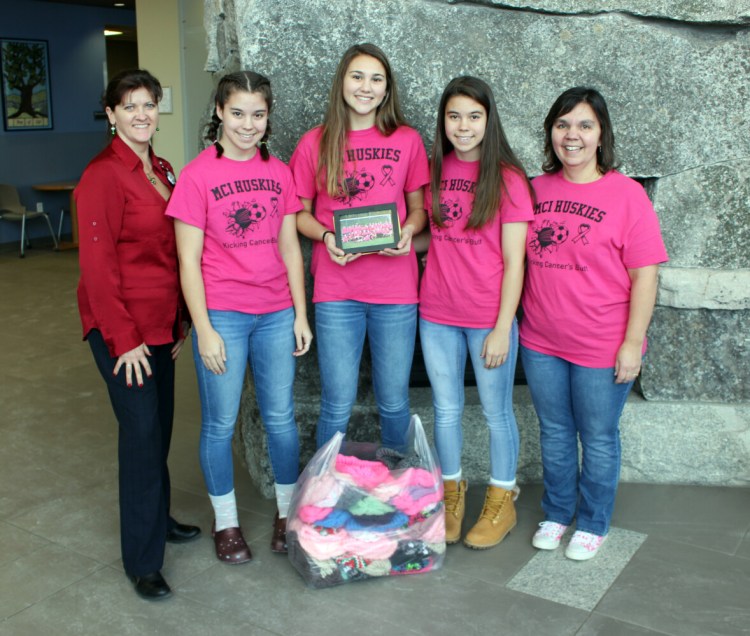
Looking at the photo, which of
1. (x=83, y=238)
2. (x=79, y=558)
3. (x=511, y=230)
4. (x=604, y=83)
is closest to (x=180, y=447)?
(x=79, y=558)

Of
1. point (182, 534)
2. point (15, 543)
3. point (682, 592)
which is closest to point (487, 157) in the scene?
point (682, 592)

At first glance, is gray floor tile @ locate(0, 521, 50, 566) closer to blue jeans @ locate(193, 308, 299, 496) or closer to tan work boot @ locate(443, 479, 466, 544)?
blue jeans @ locate(193, 308, 299, 496)

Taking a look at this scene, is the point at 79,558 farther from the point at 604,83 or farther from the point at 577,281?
the point at 604,83

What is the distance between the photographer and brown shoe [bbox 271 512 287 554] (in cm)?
281

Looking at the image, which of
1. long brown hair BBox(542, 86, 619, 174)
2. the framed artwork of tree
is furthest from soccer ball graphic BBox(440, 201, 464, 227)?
the framed artwork of tree

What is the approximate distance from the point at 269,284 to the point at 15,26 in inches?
310

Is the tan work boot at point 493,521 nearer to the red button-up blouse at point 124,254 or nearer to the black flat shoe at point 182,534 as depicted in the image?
the black flat shoe at point 182,534

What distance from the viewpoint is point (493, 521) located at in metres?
2.88

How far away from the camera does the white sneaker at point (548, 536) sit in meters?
2.84

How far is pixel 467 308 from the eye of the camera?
8.89ft

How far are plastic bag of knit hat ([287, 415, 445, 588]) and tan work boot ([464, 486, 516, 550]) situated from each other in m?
0.17

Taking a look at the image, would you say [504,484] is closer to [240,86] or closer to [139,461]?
[139,461]

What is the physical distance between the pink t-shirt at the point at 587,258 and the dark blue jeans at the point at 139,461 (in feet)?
3.83

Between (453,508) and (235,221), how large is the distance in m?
1.19
